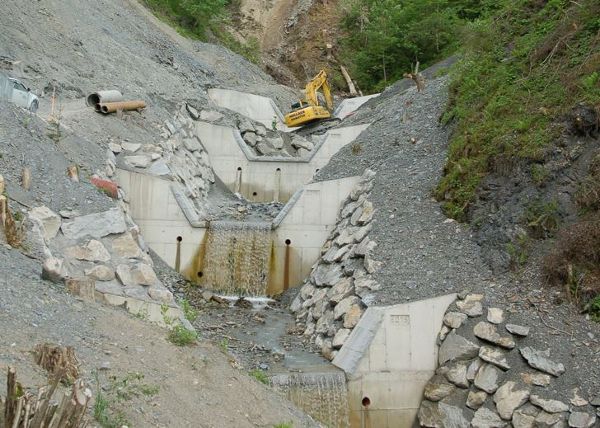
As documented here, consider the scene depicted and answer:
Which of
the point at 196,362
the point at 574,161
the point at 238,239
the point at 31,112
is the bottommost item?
the point at 196,362

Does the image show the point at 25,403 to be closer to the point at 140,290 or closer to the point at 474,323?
the point at 140,290

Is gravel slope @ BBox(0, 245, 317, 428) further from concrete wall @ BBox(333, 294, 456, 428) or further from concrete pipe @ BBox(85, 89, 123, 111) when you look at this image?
concrete pipe @ BBox(85, 89, 123, 111)

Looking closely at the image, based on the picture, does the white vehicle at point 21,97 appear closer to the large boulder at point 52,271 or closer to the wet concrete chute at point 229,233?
the wet concrete chute at point 229,233

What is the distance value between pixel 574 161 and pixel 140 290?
30.4ft

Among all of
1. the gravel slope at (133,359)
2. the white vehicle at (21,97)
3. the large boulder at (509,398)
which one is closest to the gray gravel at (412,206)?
the large boulder at (509,398)

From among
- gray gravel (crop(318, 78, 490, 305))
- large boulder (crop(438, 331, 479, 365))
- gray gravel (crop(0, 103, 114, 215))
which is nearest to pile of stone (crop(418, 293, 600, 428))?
large boulder (crop(438, 331, 479, 365))

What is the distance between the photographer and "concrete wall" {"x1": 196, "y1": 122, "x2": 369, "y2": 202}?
79.5 ft

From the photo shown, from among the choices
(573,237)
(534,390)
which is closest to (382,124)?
(573,237)

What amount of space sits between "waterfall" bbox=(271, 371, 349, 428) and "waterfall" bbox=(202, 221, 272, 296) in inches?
239

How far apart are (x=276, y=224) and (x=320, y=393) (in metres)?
7.24

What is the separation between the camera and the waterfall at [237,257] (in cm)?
1808

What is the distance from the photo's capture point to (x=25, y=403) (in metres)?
4.96

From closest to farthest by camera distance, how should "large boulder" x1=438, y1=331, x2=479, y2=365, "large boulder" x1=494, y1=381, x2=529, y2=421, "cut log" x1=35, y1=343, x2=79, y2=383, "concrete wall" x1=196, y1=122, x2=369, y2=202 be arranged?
"cut log" x1=35, y1=343, x2=79, y2=383, "large boulder" x1=494, y1=381, x2=529, y2=421, "large boulder" x1=438, y1=331, x2=479, y2=365, "concrete wall" x1=196, y1=122, x2=369, y2=202

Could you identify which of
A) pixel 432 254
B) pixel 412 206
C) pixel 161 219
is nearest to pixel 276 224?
pixel 161 219
